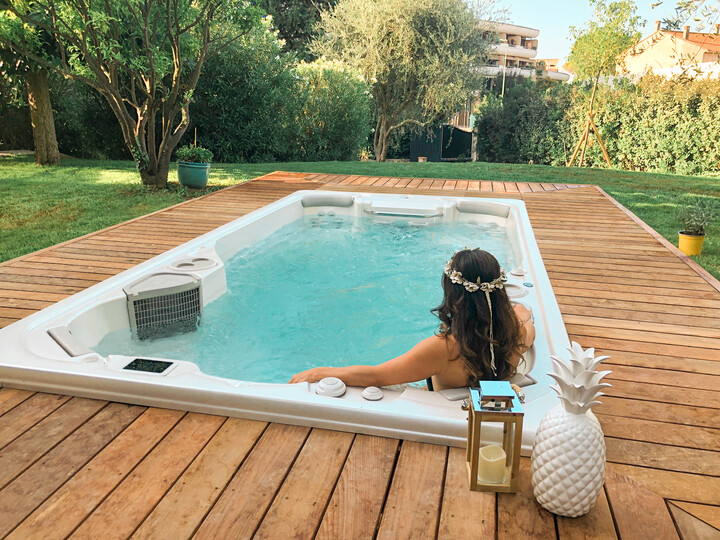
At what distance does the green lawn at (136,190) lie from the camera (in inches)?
166

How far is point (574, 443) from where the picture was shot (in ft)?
3.92

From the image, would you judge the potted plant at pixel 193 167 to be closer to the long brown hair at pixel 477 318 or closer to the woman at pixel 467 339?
the woman at pixel 467 339

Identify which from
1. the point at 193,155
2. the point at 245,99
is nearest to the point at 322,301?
the point at 193,155

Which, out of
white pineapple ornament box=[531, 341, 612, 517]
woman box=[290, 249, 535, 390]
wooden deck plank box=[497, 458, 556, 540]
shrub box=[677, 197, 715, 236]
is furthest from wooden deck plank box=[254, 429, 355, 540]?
shrub box=[677, 197, 715, 236]

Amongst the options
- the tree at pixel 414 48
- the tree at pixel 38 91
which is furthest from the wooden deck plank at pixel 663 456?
the tree at pixel 414 48

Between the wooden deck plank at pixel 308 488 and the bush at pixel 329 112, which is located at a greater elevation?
the bush at pixel 329 112

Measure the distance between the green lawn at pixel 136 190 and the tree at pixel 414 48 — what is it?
9.44 ft

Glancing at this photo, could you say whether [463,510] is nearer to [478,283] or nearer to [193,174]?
[478,283]

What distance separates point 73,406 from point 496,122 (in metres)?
10.2

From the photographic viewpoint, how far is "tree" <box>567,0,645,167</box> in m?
8.36

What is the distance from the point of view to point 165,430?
1579mm

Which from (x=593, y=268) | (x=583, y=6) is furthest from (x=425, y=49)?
(x=593, y=268)

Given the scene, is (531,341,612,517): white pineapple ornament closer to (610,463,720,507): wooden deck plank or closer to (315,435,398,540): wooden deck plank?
(610,463,720,507): wooden deck plank

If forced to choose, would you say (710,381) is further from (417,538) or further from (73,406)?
(73,406)
